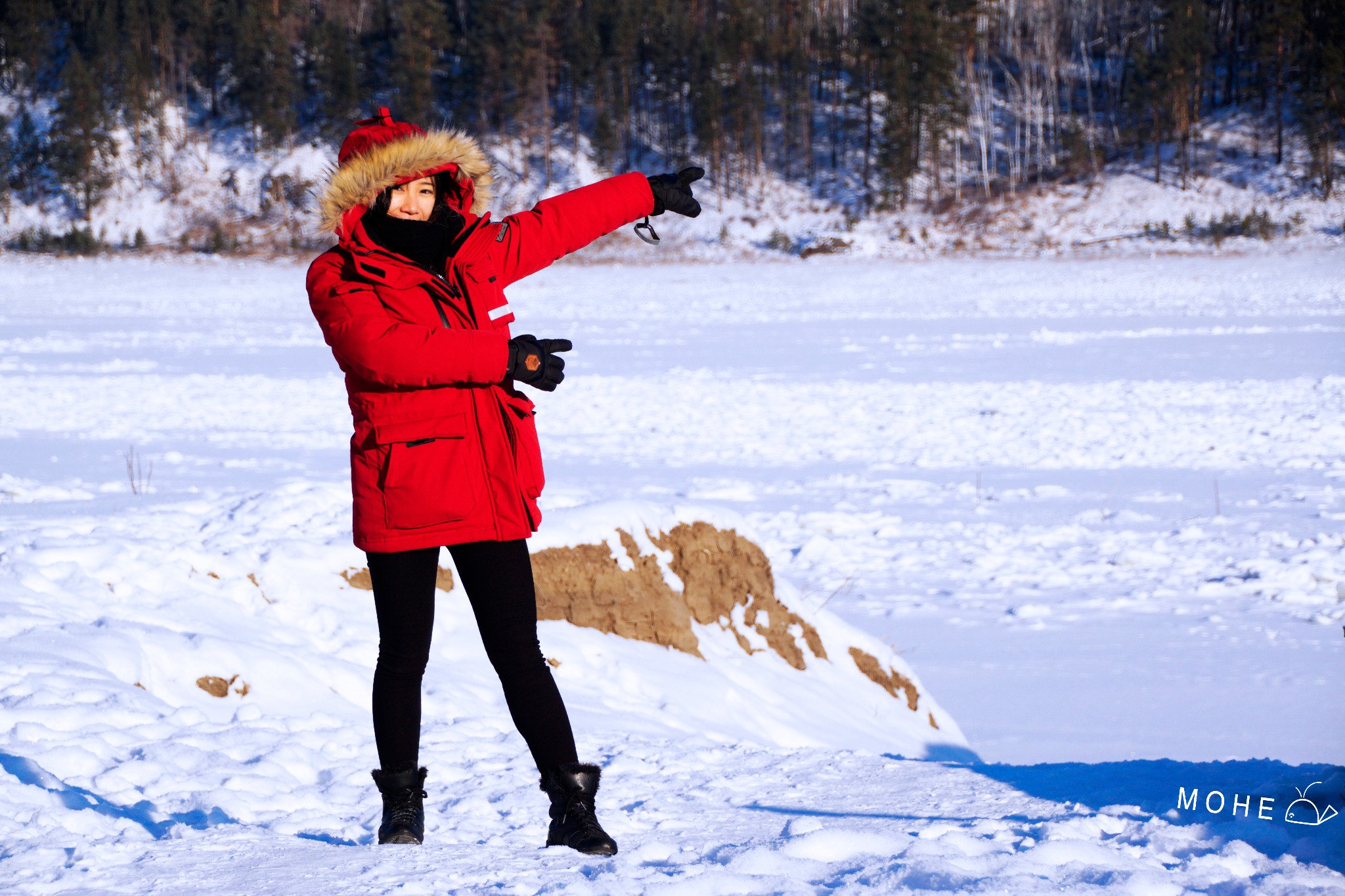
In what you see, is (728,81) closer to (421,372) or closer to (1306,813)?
(1306,813)

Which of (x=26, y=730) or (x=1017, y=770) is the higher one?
(x=26, y=730)

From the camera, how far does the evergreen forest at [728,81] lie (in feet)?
149

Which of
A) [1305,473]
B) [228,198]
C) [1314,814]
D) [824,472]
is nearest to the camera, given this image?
[1314,814]

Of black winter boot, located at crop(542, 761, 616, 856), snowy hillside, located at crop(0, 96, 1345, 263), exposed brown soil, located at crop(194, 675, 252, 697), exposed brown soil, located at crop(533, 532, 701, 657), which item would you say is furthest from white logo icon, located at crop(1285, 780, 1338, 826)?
snowy hillside, located at crop(0, 96, 1345, 263)

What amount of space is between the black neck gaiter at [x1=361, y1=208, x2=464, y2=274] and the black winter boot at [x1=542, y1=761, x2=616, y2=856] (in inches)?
43.7

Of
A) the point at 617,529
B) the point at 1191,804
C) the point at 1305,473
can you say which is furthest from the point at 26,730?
the point at 1305,473

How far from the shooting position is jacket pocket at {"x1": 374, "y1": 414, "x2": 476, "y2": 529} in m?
2.26

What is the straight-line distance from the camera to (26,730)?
10.6 ft

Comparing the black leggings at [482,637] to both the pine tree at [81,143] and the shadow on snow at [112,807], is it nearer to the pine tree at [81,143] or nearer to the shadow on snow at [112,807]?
the shadow on snow at [112,807]

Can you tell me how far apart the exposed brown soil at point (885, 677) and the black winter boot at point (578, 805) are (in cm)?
337

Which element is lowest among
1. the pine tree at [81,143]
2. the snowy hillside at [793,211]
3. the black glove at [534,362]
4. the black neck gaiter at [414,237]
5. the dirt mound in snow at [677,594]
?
the dirt mound in snow at [677,594]

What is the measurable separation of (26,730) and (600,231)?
2.22m

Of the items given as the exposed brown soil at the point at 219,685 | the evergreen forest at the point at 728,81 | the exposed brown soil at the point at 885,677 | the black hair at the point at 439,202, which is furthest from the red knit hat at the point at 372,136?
the evergreen forest at the point at 728,81

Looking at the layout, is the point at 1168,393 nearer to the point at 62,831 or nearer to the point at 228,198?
the point at 62,831
